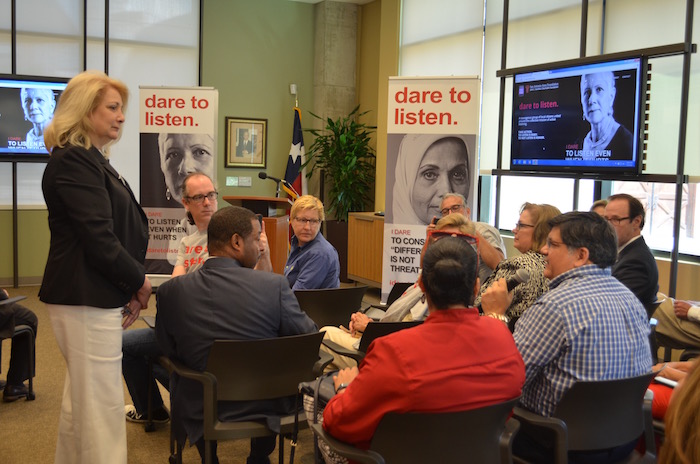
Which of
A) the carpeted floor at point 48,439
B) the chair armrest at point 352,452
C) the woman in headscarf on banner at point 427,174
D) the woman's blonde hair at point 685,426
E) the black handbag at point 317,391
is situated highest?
the woman in headscarf on banner at point 427,174

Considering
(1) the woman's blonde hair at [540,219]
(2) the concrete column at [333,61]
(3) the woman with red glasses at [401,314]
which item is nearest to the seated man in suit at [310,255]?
(3) the woman with red glasses at [401,314]

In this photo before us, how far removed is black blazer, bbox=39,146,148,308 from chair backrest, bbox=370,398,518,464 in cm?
123

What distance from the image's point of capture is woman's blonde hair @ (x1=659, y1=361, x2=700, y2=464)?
0.99m

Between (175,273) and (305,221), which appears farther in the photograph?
(305,221)

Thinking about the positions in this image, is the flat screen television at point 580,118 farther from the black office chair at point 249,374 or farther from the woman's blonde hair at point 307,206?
the black office chair at point 249,374

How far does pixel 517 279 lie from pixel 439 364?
4.21ft

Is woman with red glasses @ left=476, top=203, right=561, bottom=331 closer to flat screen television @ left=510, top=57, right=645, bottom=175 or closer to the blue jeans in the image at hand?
the blue jeans

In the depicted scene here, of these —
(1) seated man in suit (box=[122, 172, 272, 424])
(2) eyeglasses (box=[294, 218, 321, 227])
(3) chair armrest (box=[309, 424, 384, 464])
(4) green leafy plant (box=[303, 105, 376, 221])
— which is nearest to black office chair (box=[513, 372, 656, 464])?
(3) chair armrest (box=[309, 424, 384, 464])

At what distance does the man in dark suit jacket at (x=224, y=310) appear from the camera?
2746mm

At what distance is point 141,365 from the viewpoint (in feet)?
13.0

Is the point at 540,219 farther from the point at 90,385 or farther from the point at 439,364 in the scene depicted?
the point at 90,385

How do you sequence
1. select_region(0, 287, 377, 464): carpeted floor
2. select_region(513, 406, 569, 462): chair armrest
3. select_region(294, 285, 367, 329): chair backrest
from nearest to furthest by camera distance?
select_region(513, 406, 569, 462): chair armrest
select_region(0, 287, 377, 464): carpeted floor
select_region(294, 285, 367, 329): chair backrest

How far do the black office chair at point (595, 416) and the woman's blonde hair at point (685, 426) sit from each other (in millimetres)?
1352

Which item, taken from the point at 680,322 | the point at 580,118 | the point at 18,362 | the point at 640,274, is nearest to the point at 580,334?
the point at 640,274
